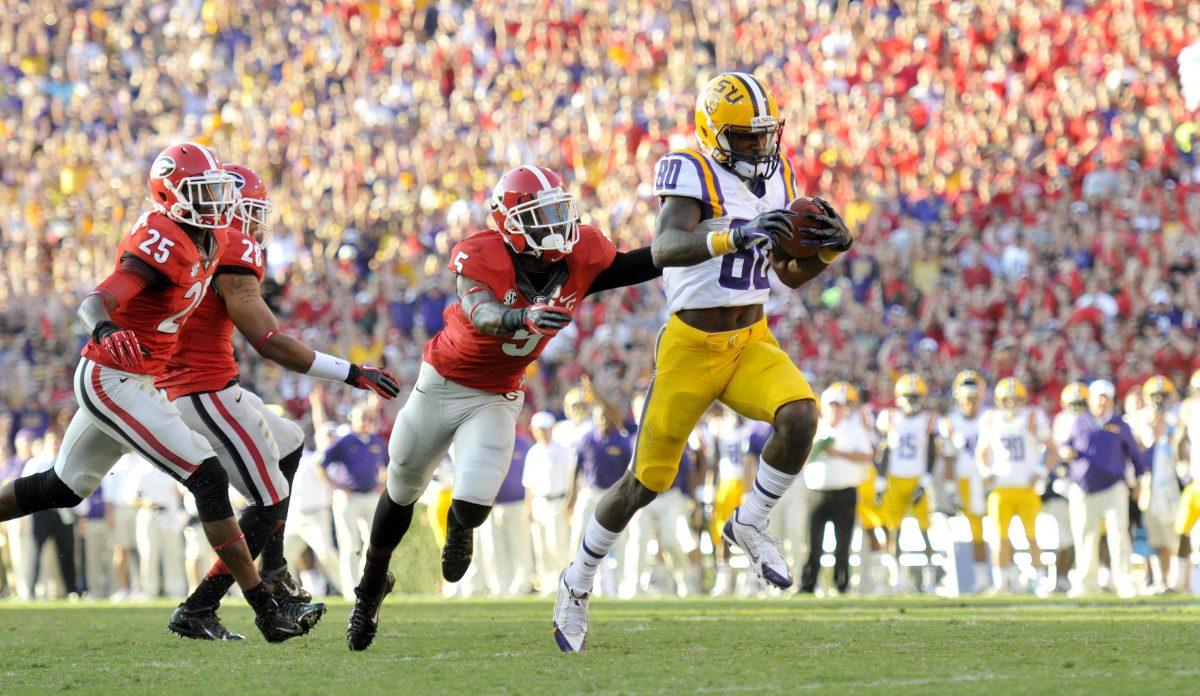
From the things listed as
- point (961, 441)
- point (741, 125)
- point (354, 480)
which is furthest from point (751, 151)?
point (354, 480)

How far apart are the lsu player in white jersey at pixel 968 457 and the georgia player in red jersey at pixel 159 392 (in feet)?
Result: 24.2

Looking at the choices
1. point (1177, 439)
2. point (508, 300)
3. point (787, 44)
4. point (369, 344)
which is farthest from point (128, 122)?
point (508, 300)

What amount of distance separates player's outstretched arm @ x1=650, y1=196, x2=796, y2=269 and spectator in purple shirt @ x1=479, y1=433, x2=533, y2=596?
7.82 metres

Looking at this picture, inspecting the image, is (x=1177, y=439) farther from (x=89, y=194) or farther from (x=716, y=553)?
(x=89, y=194)

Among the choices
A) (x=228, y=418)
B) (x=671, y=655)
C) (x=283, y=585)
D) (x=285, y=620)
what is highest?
(x=228, y=418)

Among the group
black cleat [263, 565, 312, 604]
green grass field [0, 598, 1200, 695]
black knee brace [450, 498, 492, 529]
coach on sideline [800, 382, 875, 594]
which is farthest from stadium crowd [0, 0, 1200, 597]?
black knee brace [450, 498, 492, 529]

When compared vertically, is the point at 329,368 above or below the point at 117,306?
below

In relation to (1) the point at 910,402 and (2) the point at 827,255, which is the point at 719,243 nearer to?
(2) the point at 827,255

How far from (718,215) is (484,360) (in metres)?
1.07

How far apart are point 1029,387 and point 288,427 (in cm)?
850

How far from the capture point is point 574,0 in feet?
71.3

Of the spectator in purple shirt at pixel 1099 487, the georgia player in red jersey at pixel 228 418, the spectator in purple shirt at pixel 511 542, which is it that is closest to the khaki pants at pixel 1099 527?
the spectator in purple shirt at pixel 1099 487

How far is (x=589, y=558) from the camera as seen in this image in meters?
6.61

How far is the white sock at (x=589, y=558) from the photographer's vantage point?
6562 millimetres
